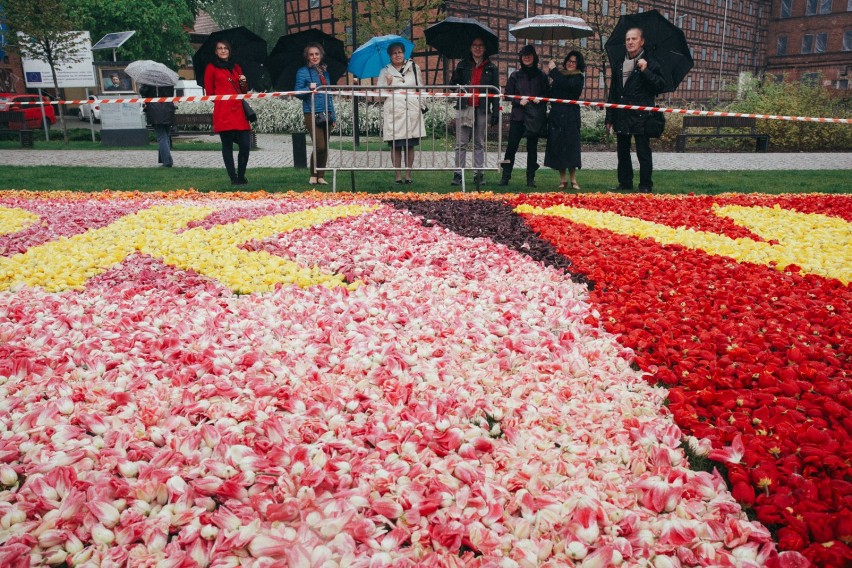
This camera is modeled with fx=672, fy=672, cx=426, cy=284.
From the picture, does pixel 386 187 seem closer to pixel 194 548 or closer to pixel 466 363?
pixel 466 363

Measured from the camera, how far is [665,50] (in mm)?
9844

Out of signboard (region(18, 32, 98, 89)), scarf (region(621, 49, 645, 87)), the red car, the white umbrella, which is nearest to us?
scarf (region(621, 49, 645, 87))

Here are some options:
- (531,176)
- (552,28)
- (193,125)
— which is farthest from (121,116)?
(531,176)

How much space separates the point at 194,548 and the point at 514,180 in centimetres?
998

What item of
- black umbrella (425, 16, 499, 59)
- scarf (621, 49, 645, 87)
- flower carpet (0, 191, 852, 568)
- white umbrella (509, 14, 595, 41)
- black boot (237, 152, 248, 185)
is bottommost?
flower carpet (0, 191, 852, 568)

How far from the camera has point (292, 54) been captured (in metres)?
10.8

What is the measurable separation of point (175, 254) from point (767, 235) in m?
5.20

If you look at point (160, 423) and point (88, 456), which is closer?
point (88, 456)

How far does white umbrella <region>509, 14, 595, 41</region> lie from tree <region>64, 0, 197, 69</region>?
32.9m

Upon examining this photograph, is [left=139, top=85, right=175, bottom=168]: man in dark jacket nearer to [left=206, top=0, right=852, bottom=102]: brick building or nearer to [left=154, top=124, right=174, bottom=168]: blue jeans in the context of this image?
→ [left=154, top=124, right=174, bottom=168]: blue jeans

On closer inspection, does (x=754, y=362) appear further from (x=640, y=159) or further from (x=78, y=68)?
(x=78, y=68)

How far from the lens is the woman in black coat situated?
9.80 m

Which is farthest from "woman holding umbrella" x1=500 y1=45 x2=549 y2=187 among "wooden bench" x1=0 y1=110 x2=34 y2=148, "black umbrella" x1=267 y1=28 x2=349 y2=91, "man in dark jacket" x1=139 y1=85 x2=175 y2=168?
"wooden bench" x1=0 y1=110 x2=34 y2=148

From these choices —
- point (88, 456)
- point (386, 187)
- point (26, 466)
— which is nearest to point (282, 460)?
point (88, 456)
